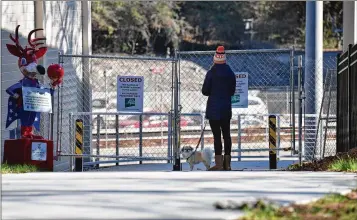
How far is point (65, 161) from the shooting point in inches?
811

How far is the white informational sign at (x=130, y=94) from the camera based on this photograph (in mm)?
18547

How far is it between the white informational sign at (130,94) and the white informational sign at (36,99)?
2.91 m

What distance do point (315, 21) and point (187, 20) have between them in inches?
1537

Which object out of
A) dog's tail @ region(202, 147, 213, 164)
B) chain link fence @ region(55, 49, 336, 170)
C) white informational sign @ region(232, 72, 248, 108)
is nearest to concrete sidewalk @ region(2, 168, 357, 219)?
dog's tail @ region(202, 147, 213, 164)

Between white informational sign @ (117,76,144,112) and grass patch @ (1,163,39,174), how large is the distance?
370 centimetres

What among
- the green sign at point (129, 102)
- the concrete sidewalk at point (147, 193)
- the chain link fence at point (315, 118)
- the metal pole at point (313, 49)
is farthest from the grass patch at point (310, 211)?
the metal pole at point (313, 49)

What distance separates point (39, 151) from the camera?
15516 millimetres

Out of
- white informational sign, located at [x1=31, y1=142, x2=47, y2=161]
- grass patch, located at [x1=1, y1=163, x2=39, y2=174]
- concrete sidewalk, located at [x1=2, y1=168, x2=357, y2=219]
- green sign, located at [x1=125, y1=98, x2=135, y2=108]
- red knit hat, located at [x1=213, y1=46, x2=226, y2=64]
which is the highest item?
red knit hat, located at [x1=213, y1=46, x2=226, y2=64]

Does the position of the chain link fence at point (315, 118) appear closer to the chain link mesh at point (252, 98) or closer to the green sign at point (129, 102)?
the chain link mesh at point (252, 98)

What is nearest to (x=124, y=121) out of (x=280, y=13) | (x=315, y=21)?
(x=315, y=21)

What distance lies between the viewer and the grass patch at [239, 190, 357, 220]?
7.79 m

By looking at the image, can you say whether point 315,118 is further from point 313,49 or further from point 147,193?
point 147,193

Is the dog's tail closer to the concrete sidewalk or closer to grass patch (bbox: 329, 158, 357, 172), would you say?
grass patch (bbox: 329, 158, 357, 172)

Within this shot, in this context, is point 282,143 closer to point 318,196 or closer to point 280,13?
point 318,196
